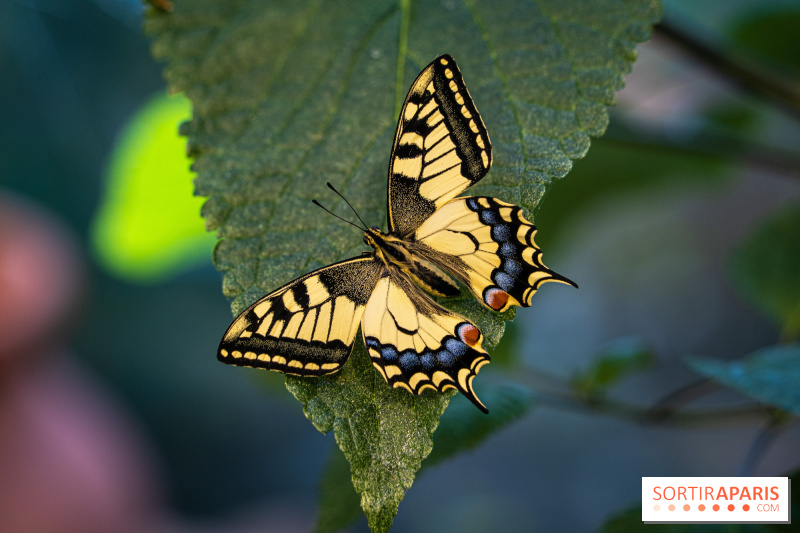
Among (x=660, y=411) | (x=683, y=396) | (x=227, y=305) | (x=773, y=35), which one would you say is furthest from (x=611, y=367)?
(x=227, y=305)

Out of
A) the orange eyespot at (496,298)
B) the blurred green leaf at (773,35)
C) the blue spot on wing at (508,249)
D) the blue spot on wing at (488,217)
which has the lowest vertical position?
the orange eyespot at (496,298)

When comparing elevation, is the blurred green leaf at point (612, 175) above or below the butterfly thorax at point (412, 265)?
above

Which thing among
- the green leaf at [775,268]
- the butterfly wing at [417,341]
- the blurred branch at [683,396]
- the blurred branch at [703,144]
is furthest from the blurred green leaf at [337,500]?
the green leaf at [775,268]

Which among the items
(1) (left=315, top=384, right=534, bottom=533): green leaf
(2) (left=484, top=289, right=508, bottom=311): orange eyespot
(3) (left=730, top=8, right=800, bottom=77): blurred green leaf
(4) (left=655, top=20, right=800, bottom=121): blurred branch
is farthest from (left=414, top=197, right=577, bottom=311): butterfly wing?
(3) (left=730, top=8, right=800, bottom=77): blurred green leaf

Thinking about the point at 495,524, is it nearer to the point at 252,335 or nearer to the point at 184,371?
the point at 184,371

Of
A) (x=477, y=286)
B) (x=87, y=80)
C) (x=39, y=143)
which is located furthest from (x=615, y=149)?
(x=39, y=143)

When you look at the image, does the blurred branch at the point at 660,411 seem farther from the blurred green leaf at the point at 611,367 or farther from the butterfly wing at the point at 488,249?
the butterfly wing at the point at 488,249

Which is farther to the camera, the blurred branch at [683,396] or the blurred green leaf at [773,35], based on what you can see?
the blurred green leaf at [773,35]
